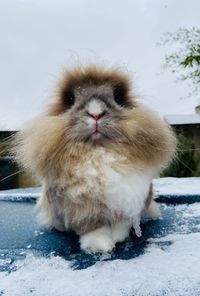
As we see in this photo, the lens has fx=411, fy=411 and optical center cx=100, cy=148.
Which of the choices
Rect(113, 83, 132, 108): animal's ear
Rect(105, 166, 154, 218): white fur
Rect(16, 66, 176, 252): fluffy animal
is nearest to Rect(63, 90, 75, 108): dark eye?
Rect(16, 66, 176, 252): fluffy animal

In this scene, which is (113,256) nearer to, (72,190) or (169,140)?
(72,190)

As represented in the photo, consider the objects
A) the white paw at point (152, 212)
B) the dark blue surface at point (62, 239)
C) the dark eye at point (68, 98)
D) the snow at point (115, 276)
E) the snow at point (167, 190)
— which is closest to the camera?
the snow at point (115, 276)

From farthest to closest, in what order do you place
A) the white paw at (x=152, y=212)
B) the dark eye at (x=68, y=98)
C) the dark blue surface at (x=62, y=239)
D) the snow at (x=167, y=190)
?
the snow at (x=167, y=190) < the white paw at (x=152, y=212) < the dark eye at (x=68, y=98) < the dark blue surface at (x=62, y=239)

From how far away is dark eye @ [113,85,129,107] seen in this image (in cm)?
119

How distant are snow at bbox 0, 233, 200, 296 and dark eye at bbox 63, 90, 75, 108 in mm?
429

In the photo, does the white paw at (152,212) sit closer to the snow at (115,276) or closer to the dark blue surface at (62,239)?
the dark blue surface at (62,239)

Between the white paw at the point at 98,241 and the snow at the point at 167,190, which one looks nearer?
the white paw at the point at 98,241

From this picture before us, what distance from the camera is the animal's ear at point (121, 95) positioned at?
119 cm

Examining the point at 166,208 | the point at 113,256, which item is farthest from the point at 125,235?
the point at 166,208

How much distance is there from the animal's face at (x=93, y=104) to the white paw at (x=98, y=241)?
0.81 feet

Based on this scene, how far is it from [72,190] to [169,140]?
0.33 m

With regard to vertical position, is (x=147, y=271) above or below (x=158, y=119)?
below

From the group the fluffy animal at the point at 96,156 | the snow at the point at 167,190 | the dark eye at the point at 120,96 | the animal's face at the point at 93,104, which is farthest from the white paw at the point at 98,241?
the snow at the point at 167,190

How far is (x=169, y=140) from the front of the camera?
1.20 m
